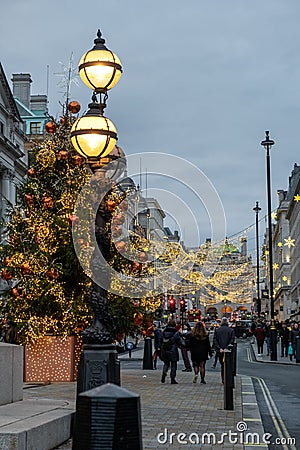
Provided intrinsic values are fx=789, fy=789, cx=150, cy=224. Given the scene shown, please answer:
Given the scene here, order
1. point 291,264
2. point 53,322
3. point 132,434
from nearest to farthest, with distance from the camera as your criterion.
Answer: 1. point 132,434
2. point 53,322
3. point 291,264

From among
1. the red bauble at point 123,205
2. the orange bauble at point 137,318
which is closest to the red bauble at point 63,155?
the red bauble at point 123,205

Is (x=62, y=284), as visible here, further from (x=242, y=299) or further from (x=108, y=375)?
(x=242, y=299)

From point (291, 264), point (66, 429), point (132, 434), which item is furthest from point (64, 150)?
point (291, 264)

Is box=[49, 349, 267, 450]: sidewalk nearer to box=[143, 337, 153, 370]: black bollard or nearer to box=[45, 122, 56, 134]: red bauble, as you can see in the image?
box=[143, 337, 153, 370]: black bollard

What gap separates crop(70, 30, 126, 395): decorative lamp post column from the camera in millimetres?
11102

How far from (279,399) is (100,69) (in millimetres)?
8624

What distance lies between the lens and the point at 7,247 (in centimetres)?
2148

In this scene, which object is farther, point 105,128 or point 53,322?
point 53,322

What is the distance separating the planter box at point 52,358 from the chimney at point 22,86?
5786 centimetres

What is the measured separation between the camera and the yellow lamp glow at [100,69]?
11969mm

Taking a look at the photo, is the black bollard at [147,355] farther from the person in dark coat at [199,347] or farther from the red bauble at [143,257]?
the red bauble at [143,257]

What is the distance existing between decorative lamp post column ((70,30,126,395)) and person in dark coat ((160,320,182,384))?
8942 millimetres

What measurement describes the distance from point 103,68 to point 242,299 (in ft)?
308

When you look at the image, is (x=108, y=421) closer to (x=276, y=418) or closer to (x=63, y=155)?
(x=276, y=418)
